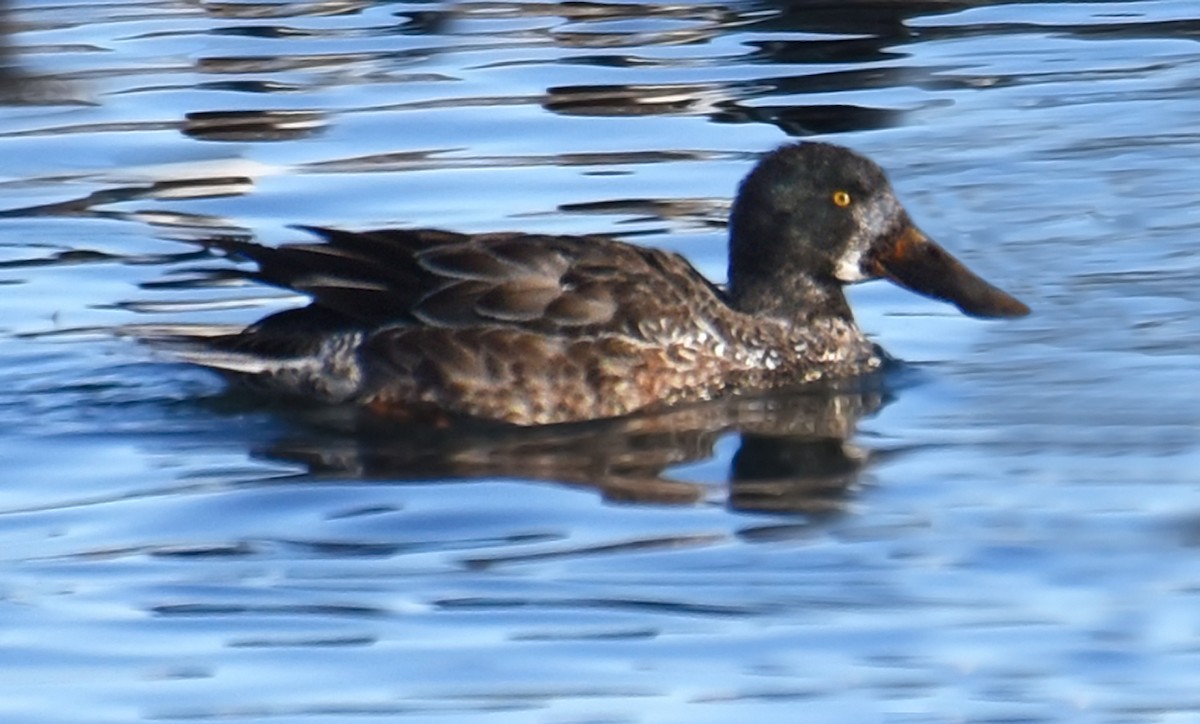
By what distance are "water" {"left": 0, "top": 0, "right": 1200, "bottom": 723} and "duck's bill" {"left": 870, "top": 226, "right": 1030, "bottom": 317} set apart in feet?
0.47

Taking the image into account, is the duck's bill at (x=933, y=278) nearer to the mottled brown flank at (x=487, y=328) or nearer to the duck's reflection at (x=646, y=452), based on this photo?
the duck's reflection at (x=646, y=452)

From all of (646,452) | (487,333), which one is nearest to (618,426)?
(646,452)

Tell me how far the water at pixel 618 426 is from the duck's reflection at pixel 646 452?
22 millimetres

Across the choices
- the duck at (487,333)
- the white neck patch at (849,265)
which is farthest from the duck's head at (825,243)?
the duck at (487,333)

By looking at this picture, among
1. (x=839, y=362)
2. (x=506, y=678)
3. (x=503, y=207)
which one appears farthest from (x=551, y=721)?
(x=503, y=207)

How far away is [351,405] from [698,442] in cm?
111

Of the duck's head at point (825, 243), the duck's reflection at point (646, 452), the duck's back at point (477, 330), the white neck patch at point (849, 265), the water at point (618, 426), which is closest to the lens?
the water at point (618, 426)

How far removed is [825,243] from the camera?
9.70 metres

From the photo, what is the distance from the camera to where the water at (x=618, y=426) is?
21.9ft

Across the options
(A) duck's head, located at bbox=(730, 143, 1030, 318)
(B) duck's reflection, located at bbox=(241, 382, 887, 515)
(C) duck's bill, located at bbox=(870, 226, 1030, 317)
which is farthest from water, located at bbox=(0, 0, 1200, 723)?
(A) duck's head, located at bbox=(730, 143, 1030, 318)

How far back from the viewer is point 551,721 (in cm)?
634

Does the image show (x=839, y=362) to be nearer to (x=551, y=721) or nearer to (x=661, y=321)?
(x=661, y=321)

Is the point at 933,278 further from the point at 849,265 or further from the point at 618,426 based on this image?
the point at 618,426

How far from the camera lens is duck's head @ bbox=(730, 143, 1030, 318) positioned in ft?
31.6
